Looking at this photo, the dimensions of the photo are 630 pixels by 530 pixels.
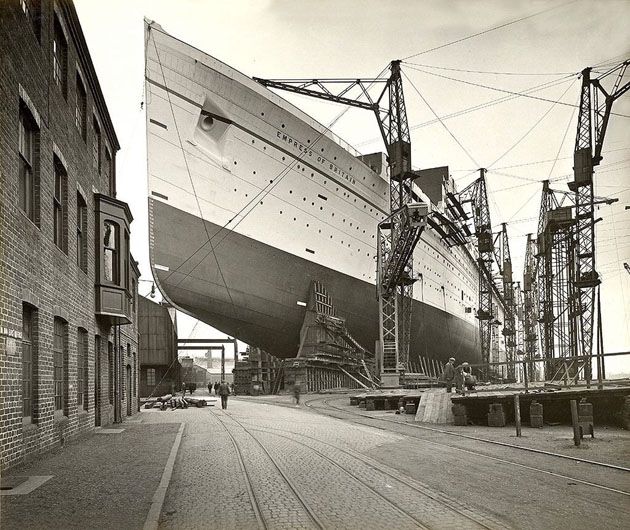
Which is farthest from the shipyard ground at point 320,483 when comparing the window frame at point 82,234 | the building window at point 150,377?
the building window at point 150,377

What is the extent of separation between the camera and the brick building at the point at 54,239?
8.41 m

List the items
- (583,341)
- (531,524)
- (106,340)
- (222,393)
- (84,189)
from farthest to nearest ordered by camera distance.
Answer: (583,341) → (222,393) → (106,340) → (84,189) → (531,524)

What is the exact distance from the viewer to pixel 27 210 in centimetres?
973

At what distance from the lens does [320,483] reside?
7.79 meters

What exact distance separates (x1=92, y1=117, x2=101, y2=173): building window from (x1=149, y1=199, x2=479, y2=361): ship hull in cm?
727

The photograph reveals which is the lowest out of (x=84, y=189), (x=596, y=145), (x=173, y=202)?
(x=84, y=189)

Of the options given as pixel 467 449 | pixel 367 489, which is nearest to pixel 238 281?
pixel 467 449

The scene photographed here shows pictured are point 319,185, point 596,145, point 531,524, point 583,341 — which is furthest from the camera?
point 583,341

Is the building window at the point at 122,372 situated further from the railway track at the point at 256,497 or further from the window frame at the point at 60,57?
the window frame at the point at 60,57

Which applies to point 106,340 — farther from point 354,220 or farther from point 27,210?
point 354,220

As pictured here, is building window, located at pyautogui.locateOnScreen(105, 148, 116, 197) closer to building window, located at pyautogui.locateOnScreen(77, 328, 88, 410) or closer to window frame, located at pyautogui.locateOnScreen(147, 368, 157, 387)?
building window, located at pyautogui.locateOnScreen(77, 328, 88, 410)

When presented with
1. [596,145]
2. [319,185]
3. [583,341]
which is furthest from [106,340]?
[583,341]

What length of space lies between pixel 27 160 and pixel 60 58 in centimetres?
372

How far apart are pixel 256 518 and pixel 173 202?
19.0 metres
